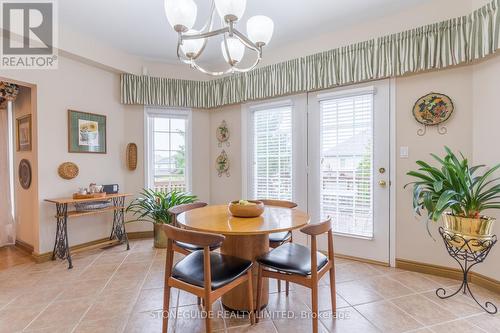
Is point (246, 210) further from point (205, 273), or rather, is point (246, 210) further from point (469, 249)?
point (469, 249)

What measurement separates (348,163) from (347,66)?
1.13m

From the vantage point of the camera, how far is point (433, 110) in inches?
102

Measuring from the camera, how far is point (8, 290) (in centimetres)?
Answer: 239

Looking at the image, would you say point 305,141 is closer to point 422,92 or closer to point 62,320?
point 422,92

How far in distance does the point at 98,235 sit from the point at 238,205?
267 centimetres

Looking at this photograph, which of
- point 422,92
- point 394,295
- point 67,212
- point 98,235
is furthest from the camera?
point 98,235

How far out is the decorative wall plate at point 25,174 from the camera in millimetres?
3185

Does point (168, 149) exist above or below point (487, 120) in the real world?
below

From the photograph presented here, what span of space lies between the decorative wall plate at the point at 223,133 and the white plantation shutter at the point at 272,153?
0.49 metres

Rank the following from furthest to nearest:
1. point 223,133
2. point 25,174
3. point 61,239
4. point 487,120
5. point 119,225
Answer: point 223,133 → point 119,225 → point 25,174 → point 61,239 → point 487,120

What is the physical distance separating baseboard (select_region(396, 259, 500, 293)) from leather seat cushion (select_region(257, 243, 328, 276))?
1465 millimetres

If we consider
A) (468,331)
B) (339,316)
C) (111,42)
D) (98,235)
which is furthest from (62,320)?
(111,42)
